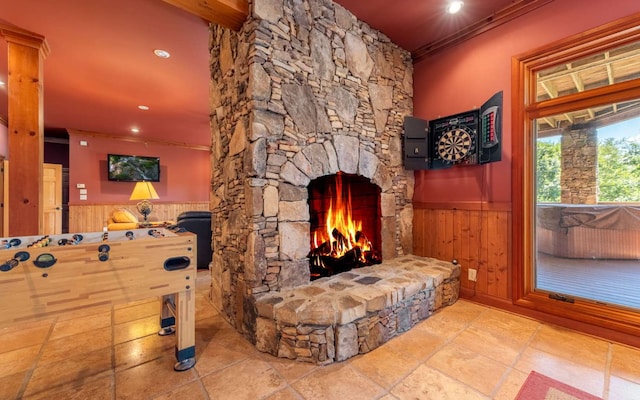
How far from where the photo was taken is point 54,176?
263 inches

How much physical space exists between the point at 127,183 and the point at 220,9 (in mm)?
6945

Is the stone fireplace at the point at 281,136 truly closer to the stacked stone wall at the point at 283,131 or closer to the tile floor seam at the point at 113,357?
the stacked stone wall at the point at 283,131

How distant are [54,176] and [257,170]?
7.85m

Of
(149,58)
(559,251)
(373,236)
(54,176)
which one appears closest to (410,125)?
(373,236)

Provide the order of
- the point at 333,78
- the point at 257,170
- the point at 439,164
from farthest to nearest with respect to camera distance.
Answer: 1. the point at 439,164
2. the point at 333,78
3. the point at 257,170

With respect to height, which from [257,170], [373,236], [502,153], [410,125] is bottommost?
[373,236]

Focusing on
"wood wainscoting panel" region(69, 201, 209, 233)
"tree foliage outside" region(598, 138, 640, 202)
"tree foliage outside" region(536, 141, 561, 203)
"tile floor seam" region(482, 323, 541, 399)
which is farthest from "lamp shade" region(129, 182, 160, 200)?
"tree foliage outside" region(598, 138, 640, 202)

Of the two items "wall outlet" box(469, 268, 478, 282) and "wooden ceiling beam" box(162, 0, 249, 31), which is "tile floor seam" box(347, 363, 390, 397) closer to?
"wall outlet" box(469, 268, 478, 282)

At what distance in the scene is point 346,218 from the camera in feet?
10.5

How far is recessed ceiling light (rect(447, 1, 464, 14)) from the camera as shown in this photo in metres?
2.45

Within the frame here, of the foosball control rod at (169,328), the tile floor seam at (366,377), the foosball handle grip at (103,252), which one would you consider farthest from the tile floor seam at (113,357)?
the tile floor seam at (366,377)

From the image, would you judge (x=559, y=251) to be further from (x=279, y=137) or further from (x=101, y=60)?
(x=101, y=60)

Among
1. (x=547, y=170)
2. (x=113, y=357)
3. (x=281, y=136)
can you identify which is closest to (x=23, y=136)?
(x=113, y=357)

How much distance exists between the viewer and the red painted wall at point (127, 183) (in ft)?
21.4
